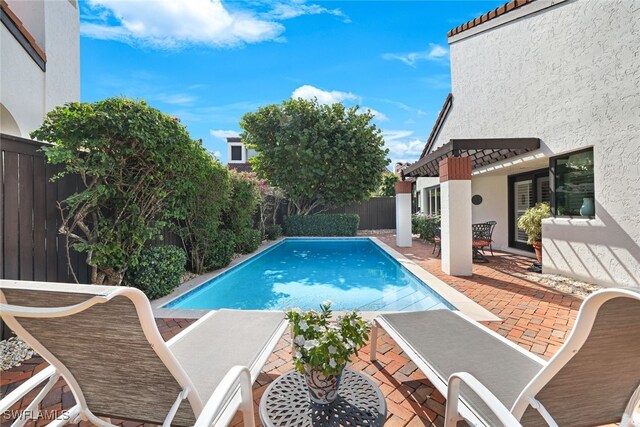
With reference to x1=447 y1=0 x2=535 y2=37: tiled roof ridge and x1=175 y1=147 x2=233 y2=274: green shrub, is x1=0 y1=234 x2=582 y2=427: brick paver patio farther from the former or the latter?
x1=447 y1=0 x2=535 y2=37: tiled roof ridge

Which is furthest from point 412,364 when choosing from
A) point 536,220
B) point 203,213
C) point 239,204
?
point 239,204

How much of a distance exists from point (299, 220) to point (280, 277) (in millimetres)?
8353

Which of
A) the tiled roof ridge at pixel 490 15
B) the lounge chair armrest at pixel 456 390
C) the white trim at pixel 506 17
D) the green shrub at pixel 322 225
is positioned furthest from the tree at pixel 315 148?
the lounge chair armrest at pixel 456 390

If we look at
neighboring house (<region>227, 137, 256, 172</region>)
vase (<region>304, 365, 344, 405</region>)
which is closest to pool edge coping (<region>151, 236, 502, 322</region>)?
vase (<region>304, 365, 344, 405</region>)

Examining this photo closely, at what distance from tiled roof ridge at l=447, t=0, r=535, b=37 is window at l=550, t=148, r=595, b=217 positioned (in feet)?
12.9

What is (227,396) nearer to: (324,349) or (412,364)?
(324,349)

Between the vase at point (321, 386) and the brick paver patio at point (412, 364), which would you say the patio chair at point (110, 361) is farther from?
the vase at point (321, 386)

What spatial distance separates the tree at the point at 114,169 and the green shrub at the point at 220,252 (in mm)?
2499

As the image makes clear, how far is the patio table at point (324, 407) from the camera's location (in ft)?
4.96

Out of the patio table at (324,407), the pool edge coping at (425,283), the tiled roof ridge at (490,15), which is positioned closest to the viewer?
the patio table at (324,407)

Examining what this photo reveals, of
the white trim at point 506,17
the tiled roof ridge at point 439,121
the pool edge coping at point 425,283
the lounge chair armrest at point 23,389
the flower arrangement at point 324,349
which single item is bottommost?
the pool edge coping at point 425,283

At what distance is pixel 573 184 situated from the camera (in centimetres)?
586

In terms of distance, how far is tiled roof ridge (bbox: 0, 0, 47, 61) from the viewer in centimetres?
503

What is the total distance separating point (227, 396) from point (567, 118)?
24.7ft
